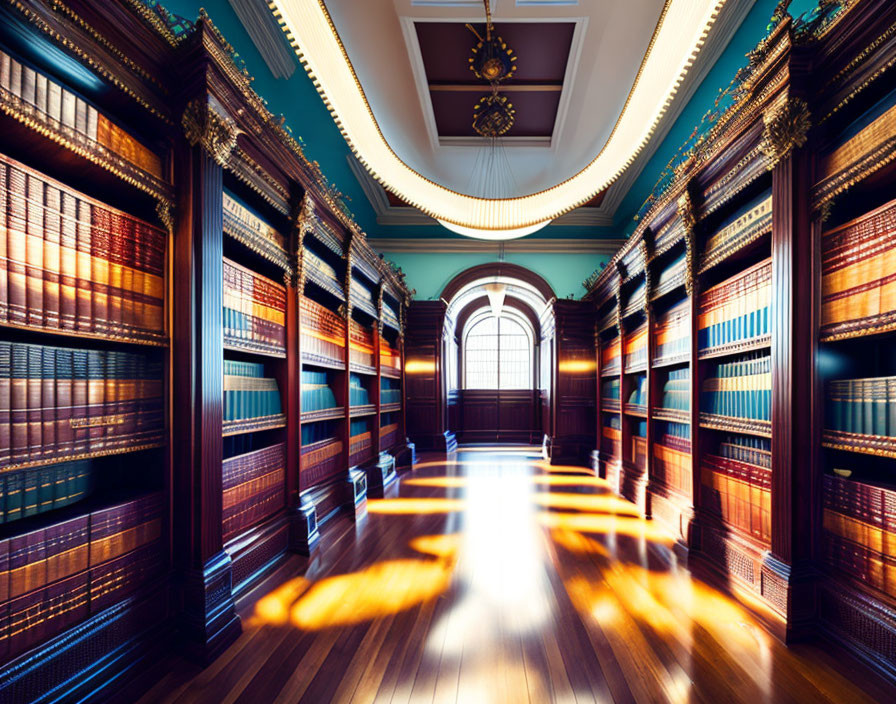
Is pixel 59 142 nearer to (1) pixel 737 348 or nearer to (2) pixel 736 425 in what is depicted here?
(1) pixel 737 348

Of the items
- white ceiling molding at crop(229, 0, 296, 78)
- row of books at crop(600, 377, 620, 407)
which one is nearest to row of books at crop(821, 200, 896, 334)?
row of books at crop(600, 377, 620, 407)

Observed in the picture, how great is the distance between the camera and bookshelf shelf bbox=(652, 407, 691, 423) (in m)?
3.36

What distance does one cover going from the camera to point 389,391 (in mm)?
6418

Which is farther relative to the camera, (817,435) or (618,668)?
(817,435)

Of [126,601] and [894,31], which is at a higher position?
[894,31]

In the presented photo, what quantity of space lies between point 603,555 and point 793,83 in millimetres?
3169

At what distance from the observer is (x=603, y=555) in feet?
10.2

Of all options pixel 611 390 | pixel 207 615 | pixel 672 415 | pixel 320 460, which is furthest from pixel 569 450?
pixel 207 615

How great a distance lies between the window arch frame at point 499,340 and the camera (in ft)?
38.4

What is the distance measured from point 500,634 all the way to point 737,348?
7.61 feet

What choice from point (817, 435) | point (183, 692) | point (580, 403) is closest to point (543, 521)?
point (817, 435)

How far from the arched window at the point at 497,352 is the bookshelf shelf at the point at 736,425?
948cm

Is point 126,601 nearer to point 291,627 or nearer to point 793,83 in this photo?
point 291,627

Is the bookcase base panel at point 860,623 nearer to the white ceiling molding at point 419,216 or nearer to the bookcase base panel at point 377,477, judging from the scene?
the bookcase base panel at point 377,477
